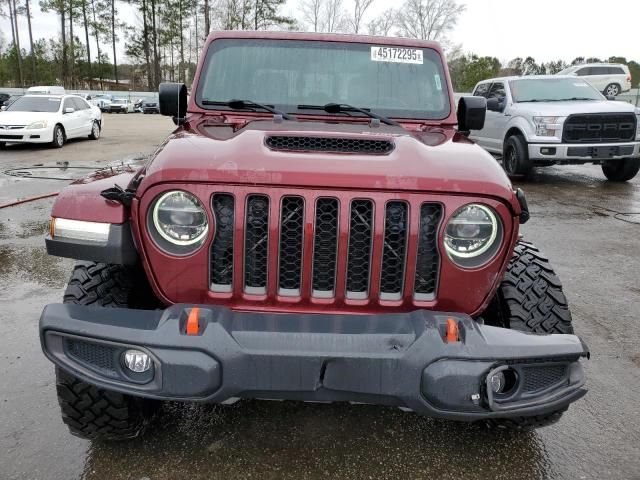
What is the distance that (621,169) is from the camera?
10562 mm

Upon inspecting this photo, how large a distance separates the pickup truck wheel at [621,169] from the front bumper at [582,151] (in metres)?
0.67

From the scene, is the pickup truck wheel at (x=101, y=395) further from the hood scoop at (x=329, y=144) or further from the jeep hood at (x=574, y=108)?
the jeep hood at (x=574, y=108)

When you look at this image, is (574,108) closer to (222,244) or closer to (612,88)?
(222,244)

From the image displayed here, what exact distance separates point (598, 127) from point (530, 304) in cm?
843

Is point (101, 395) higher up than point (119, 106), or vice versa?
point (101, 395)

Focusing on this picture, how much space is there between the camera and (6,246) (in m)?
5.69

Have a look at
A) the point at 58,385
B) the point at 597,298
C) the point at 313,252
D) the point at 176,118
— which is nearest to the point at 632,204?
the point at 597,298

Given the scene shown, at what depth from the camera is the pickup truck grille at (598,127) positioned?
367 inches

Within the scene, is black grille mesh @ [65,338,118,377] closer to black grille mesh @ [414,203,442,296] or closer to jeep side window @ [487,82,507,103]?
black grille mesh @ [414,203,442,296]

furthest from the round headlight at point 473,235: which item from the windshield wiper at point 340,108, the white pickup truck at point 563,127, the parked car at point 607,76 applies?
the parked car at point 607,76

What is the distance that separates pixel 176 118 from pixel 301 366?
7.53 ft

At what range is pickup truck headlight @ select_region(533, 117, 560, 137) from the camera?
939cm

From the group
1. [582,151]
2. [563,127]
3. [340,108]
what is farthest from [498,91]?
[340,108]

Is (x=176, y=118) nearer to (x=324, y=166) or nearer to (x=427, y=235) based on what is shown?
(x=324, y=166)
